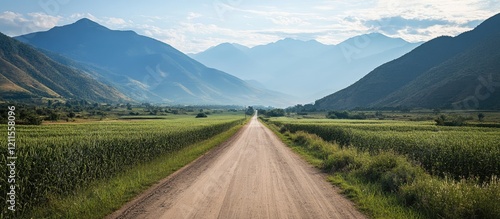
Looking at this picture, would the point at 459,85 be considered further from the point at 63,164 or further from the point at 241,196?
the point at 63,164

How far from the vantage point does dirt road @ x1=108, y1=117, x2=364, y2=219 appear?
10852mm

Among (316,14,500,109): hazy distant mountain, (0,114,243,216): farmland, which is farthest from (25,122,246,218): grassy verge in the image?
(316,14,500,109): hazy distant mountain

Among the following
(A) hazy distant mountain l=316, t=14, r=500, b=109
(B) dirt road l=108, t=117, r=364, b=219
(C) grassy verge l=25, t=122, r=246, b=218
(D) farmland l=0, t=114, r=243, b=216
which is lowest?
(B) dirt road l=108, t=117, r=364, b=219

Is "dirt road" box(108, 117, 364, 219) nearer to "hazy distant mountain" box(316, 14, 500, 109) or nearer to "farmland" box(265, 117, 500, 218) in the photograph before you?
"farmland" box(265, 117, 500, 218)

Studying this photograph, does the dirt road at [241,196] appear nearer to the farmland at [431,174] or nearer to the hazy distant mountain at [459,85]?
the farmland at [431,174]

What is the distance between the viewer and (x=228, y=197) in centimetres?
1298

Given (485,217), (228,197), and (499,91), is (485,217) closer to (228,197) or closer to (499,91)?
(228,197)

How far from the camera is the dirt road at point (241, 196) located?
1085 cm

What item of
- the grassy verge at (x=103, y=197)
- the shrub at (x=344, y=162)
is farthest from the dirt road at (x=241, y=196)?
the shrub at (x=344, y=162)

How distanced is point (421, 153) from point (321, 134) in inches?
1035

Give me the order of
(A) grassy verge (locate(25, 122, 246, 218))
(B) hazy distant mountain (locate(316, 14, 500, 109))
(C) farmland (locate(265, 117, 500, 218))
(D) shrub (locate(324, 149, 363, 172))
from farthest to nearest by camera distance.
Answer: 1. (B) hazy distant mountain (locate(316, 14, 500, 109))
2. (D) shrub (locate(324, 149, 363, 172))
3. (A) grassy verge (locate(25, 122, 246, 218))
4. (C) farmland (locate(265, 117, 500, 218))

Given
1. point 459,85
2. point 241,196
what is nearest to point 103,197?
point 241,196

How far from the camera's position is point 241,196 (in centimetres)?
1315

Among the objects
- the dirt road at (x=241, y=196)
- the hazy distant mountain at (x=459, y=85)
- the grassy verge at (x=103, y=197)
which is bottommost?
the dirt road at (x=241, y=196)
